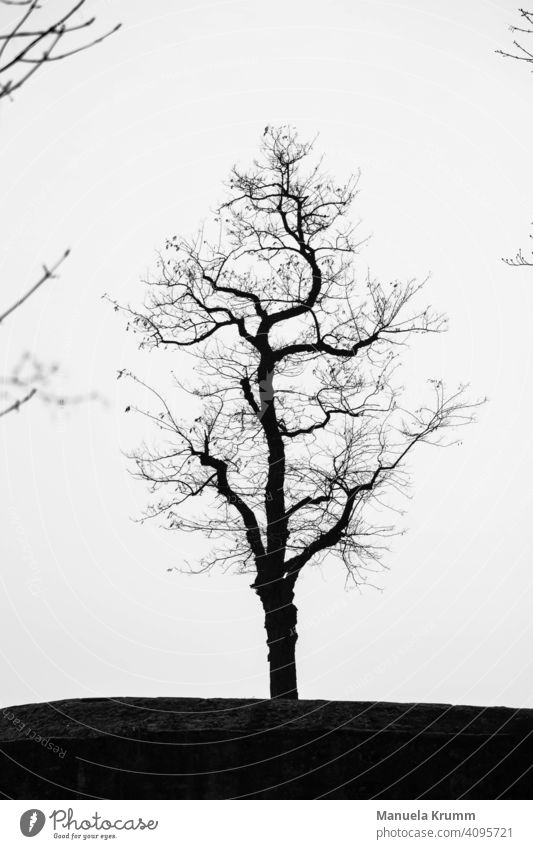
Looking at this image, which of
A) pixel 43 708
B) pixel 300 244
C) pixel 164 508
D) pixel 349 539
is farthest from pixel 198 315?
pixel 43 708

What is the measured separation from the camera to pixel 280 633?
1217 centimetres

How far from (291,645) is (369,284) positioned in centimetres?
533
